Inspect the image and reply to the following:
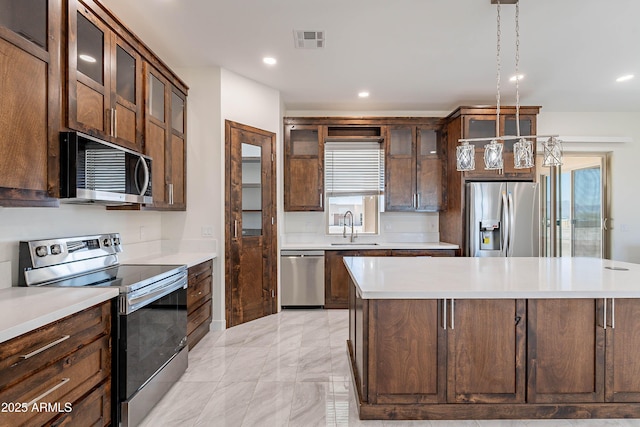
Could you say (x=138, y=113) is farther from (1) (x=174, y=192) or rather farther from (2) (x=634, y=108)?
(2) (x=634, y=108)

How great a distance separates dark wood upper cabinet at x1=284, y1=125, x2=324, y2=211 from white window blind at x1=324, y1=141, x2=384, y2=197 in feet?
0.89

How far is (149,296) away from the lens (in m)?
2.04

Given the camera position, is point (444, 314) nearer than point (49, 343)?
No

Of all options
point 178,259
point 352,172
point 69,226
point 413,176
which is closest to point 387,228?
point 413,176

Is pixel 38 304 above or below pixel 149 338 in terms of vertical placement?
above

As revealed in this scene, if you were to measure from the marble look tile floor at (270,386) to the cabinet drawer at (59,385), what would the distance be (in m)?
0.60

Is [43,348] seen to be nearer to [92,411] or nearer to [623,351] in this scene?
[92,411]

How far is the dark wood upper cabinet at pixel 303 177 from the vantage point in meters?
4.63

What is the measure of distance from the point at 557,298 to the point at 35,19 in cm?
317

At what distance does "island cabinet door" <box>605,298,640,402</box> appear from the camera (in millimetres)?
1931

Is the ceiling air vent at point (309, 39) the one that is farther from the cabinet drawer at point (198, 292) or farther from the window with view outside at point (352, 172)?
the cabinet drawer at point (198, 292)

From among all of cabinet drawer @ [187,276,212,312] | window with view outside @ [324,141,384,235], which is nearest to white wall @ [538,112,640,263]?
window with view outside @ [324,141,384,235]

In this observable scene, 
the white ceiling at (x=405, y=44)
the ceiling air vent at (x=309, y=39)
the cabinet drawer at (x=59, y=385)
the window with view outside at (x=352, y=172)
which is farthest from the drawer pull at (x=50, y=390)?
the window with view outside at (x=352, y=172)

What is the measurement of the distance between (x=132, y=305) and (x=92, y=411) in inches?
20.6
